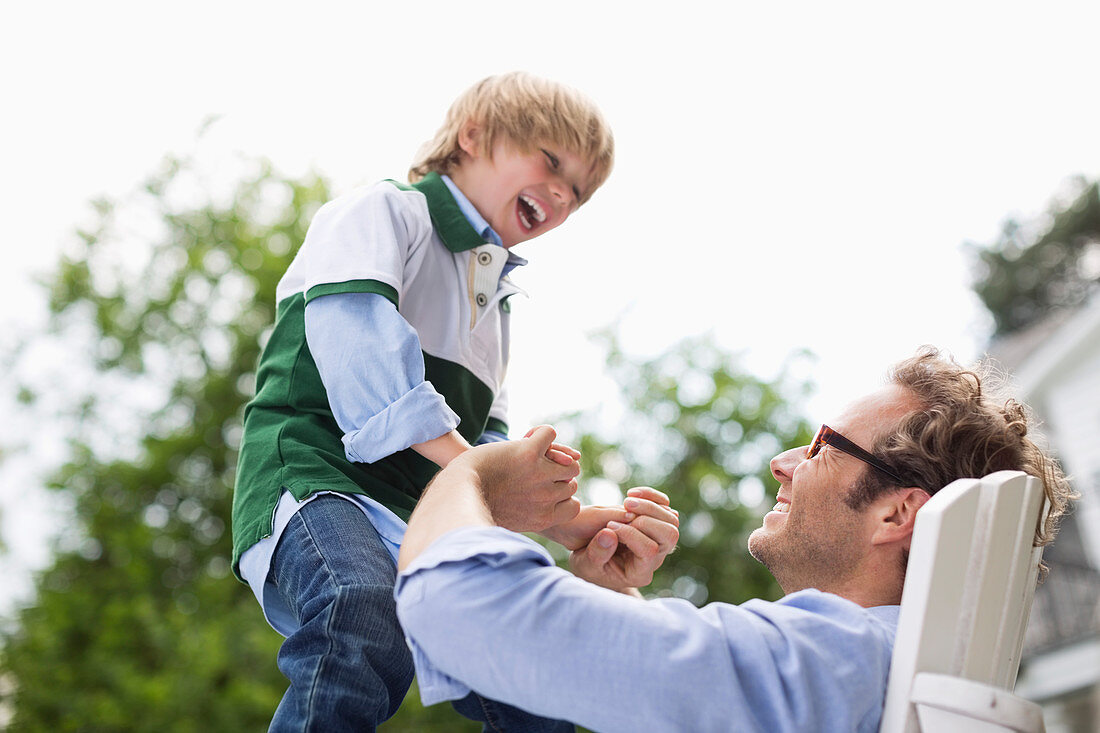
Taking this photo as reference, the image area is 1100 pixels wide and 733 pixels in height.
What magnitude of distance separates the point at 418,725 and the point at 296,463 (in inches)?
279

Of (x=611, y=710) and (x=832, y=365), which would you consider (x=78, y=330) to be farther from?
(x=611, y=710)

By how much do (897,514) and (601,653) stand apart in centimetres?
66

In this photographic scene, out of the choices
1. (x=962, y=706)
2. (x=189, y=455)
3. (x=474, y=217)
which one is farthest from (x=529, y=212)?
(x=189, y=455)

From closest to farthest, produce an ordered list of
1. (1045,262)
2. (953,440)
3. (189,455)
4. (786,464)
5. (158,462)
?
(953,440), (786,464), (158,462), (189,455), (1045,262)

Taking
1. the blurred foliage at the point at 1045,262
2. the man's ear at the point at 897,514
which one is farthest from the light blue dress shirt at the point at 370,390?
the blurred foliage at the point at 1045,262

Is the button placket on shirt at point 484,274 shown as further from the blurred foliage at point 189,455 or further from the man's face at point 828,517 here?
the blurred foliage at point 189,455

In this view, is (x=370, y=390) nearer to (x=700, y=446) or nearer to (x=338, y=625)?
(x=338, y=625)

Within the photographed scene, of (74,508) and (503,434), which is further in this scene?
(74,508)

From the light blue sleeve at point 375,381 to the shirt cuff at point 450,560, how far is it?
0.36m

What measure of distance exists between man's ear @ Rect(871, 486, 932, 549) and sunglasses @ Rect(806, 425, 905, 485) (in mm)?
30

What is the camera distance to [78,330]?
408 inches

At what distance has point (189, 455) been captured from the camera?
944 centimetres

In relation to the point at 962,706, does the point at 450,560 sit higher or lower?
higher

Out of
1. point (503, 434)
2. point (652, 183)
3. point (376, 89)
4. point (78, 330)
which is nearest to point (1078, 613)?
point (652, 183)
